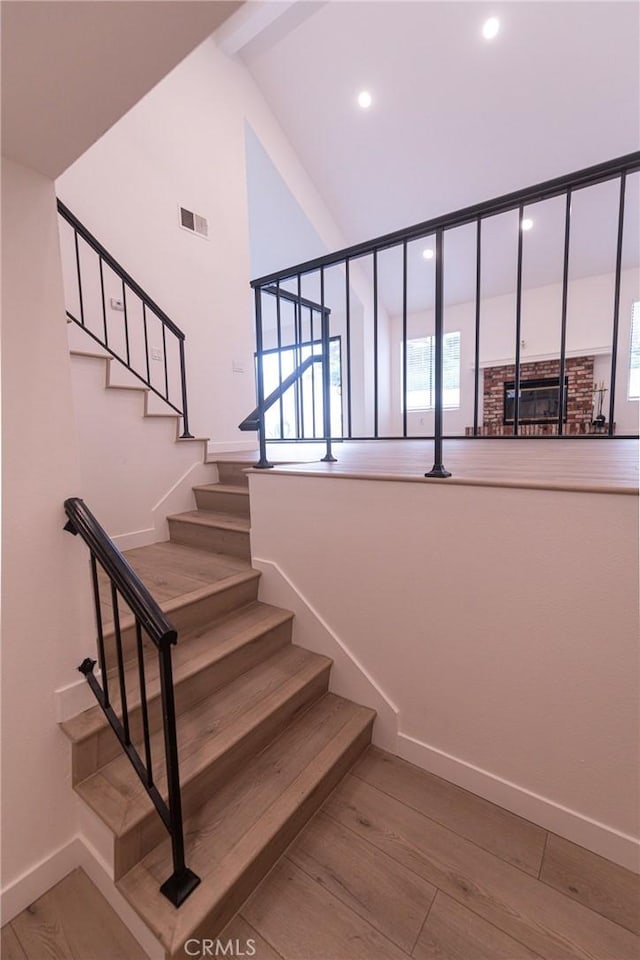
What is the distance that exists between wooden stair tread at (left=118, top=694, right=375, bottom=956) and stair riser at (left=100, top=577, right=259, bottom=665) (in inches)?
23.6

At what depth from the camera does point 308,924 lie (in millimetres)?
1154

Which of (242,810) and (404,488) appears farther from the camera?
(404,488)

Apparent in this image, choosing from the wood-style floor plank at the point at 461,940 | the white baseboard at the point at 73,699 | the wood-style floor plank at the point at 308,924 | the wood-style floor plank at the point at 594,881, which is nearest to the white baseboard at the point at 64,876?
the wood-style floor plank at the point at 308,924

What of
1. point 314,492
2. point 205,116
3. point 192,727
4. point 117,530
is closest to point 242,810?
point 192,727

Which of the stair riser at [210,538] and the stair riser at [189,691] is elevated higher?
the stair riser at [210,538]

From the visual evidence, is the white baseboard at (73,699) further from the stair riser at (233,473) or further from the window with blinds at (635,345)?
the window with blinds at (635,345)

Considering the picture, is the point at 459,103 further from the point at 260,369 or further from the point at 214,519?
the point at 214,519

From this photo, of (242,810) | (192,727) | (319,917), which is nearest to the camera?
(319,917)

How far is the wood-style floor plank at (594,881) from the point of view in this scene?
3.87 ft

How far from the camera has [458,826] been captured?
143cm

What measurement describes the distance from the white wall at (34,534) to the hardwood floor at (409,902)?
269mm

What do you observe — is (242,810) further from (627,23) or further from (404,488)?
(627,23)

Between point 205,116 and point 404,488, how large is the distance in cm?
445

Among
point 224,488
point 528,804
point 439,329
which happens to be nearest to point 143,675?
point 528,804
